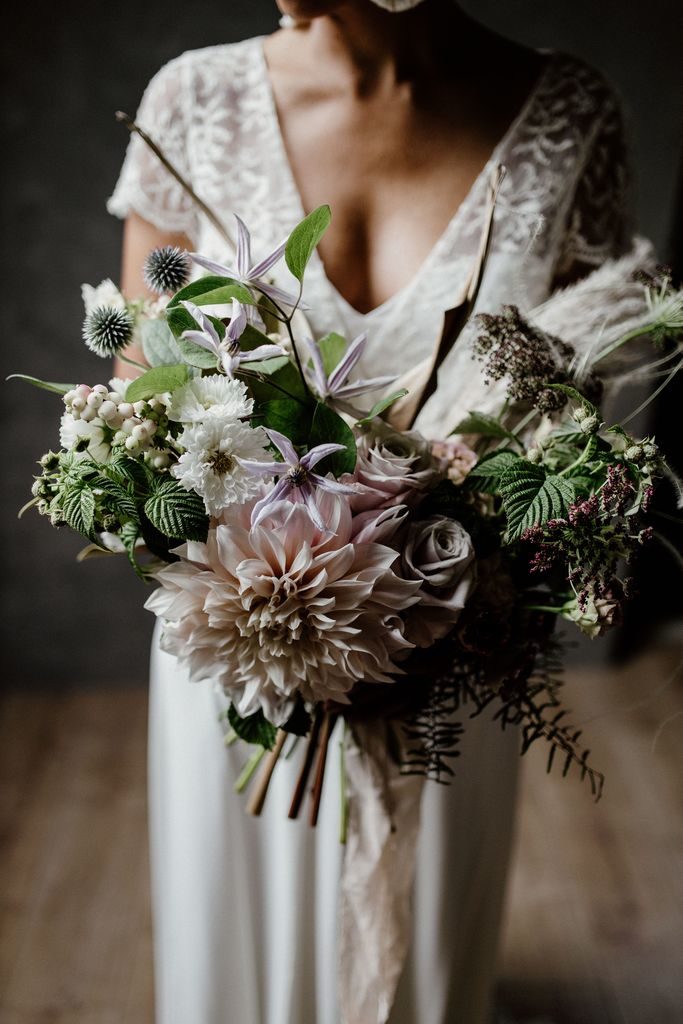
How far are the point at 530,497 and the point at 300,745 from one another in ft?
1.68

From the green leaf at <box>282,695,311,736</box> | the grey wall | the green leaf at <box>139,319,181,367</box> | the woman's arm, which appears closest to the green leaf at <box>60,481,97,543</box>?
the green leaf at <box>139,319,181,367</box>

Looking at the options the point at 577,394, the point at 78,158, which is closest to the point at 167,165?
the point at 577,394

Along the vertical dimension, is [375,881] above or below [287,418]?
below

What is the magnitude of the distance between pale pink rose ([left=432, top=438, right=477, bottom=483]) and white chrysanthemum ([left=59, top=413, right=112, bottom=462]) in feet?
0.91

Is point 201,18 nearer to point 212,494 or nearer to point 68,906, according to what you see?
point 212,494

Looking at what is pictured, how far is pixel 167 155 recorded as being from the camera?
1204mm

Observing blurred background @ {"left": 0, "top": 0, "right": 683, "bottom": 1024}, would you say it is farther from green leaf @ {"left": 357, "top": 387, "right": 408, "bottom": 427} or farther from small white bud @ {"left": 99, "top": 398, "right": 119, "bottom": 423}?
small white bud @ {"left": 99, "top": 398, "right": 119, "bottom": 423}

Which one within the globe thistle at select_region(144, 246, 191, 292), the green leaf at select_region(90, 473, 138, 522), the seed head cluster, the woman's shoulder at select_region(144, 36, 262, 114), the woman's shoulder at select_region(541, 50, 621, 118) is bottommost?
the green leaf at select_region(90, 473, 138, 522)

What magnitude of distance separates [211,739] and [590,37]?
1.58m

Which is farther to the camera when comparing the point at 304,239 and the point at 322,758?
the point at 322,758

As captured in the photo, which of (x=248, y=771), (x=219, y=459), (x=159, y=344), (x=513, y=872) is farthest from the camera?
(x=513, y=872)

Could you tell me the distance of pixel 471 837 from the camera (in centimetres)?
119

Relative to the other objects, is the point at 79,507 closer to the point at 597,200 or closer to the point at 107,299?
the point at 107,299

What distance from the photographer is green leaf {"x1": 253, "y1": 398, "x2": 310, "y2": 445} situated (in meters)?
0.73
